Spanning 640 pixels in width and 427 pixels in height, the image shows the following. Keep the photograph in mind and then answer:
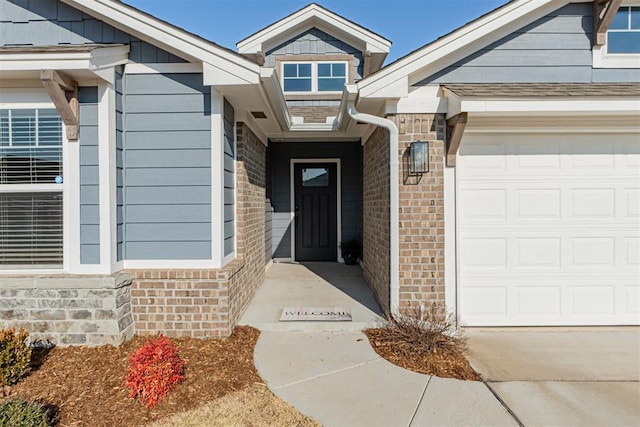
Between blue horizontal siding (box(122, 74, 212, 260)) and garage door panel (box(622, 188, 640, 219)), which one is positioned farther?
garage door panel (box(622, 188, 640, 219))

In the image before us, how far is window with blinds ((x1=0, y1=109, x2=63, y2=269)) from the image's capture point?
12.6ft

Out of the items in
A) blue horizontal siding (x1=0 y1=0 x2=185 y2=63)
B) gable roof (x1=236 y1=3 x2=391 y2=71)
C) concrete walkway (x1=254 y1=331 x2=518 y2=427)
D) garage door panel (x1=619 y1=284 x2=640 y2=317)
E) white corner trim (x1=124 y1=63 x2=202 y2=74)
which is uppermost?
gable roof (x1=236 y1=3 x2=391 y2=71)

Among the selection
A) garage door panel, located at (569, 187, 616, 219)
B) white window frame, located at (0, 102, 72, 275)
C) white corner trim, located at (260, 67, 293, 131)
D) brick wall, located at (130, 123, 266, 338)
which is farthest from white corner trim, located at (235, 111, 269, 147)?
garage door panel, located at (569, 187, 616, 219)

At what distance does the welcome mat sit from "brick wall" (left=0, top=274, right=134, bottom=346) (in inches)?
73.8

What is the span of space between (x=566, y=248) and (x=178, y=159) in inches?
186

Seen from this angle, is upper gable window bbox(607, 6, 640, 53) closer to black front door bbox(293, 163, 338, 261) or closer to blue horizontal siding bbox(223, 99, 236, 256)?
blue horizontal siding bbox(223, 99, 236, 256)

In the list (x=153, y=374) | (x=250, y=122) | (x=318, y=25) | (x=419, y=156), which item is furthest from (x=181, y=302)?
(x=318, y=25)

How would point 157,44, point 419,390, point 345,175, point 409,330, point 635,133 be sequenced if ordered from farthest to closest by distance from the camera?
point 345,175 → point 635,133 → point 157,44 → point 409,330 → point 419,390

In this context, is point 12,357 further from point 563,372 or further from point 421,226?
point 563,372

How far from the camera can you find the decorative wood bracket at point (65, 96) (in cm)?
354

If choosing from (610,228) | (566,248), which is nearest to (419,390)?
(566,248)

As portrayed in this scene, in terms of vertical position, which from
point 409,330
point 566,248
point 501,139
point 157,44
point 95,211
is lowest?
point 409,330

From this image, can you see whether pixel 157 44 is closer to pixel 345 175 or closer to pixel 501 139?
pixel 501 139

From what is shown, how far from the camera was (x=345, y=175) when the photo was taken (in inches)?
321
